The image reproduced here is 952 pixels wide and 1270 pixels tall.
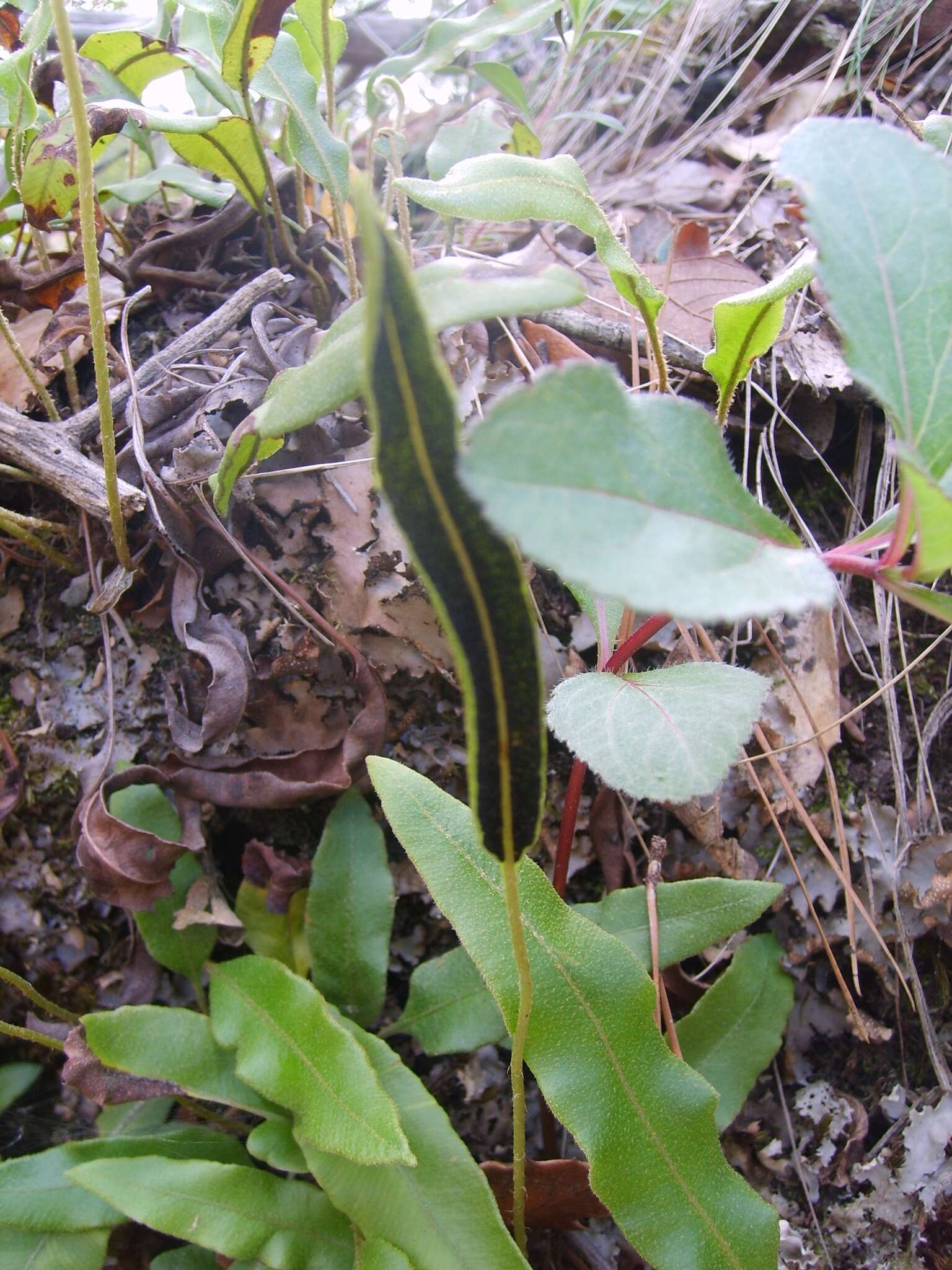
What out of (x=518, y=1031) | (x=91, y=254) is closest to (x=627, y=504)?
(x=518, y=1031)

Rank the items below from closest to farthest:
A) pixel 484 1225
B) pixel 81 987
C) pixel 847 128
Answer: pixel 847 128, pixel 484 1225, pixel 81 987

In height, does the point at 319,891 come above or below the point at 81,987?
above

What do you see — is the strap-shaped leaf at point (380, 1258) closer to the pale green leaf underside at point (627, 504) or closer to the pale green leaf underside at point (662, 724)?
the pale green leaf underside at point (662, 724)

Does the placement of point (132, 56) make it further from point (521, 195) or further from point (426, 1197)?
point (426, 1197)

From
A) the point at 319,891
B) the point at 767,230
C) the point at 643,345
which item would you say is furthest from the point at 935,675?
the point at 319,891

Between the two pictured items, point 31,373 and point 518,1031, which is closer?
point 518,1031

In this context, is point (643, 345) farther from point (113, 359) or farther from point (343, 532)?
point (113, 359)

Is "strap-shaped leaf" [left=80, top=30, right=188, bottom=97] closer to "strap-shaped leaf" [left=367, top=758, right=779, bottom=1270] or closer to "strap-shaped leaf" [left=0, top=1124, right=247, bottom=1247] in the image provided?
"strap-shaped leaf" [left=367, top=758, right=779, bottom=1270]
